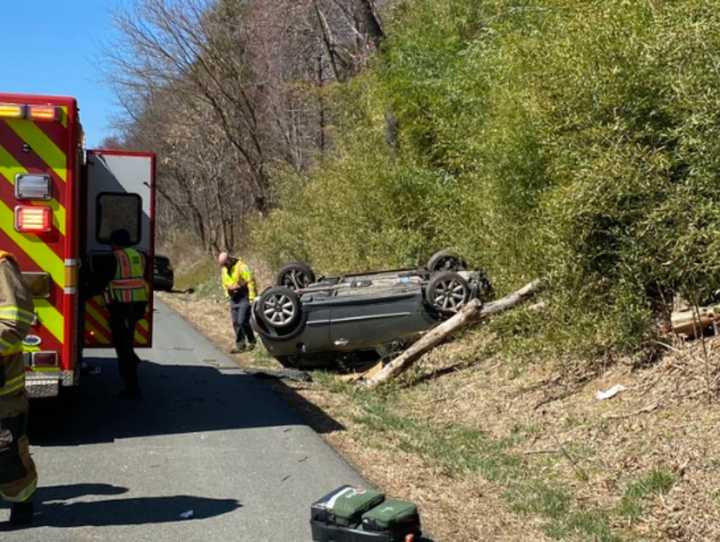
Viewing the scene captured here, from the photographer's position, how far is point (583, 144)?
8.34m

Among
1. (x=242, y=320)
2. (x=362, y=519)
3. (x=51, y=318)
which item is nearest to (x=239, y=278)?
(x=242, y=320)

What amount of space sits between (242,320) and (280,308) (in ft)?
9.97

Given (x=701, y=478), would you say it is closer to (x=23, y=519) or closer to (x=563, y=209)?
(x=563, y=209)

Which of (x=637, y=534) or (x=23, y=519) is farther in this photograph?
(x=637, y=534)

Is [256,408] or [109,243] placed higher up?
[109,243]

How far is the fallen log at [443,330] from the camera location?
10781mm

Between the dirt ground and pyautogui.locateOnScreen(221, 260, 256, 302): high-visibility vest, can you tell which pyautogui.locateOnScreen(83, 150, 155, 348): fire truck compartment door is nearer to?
the dirt ground

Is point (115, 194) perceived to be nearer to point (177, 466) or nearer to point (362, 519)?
point (177, 466)

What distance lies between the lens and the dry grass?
6.43 metres

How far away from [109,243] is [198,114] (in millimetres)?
27505

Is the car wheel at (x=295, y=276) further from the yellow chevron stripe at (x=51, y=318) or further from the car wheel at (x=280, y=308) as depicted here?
the yellow chevron stripe at (x=51, y=318)

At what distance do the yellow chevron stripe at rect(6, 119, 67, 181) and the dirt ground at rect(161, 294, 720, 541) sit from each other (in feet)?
11.2

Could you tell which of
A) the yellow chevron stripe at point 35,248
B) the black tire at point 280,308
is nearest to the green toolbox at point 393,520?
the yellow chevron stripe at point 35,248

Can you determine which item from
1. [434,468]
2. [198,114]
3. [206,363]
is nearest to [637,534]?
[434,468]
